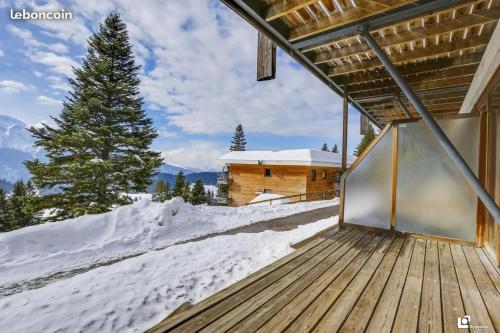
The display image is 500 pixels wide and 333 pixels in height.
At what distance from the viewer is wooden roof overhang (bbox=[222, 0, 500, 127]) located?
7.83 ft

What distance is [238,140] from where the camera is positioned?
42750mm

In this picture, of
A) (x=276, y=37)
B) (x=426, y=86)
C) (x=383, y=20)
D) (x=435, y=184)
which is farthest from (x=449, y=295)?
(x=426, y=86)

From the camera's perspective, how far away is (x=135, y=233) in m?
5.16

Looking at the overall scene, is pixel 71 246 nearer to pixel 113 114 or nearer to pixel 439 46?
pixel 439 46

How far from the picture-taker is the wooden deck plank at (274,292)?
1489 mm

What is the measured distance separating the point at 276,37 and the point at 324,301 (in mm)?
3170

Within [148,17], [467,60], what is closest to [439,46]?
[467,60]

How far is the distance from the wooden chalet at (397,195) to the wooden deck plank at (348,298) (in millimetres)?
13

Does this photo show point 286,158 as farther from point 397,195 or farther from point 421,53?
point 421,53

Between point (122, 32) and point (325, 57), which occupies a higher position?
point (122, 32)

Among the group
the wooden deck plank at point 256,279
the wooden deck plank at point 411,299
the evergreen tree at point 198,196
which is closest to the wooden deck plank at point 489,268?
the wooden deck plank at point 411,299

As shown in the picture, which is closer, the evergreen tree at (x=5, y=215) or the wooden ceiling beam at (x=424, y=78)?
the wooden ceiling beam at (x=424, y=78)

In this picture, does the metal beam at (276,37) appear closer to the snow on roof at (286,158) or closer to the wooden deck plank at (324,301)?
the wooden deck plank at (324,301)

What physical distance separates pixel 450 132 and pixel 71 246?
7328mm
